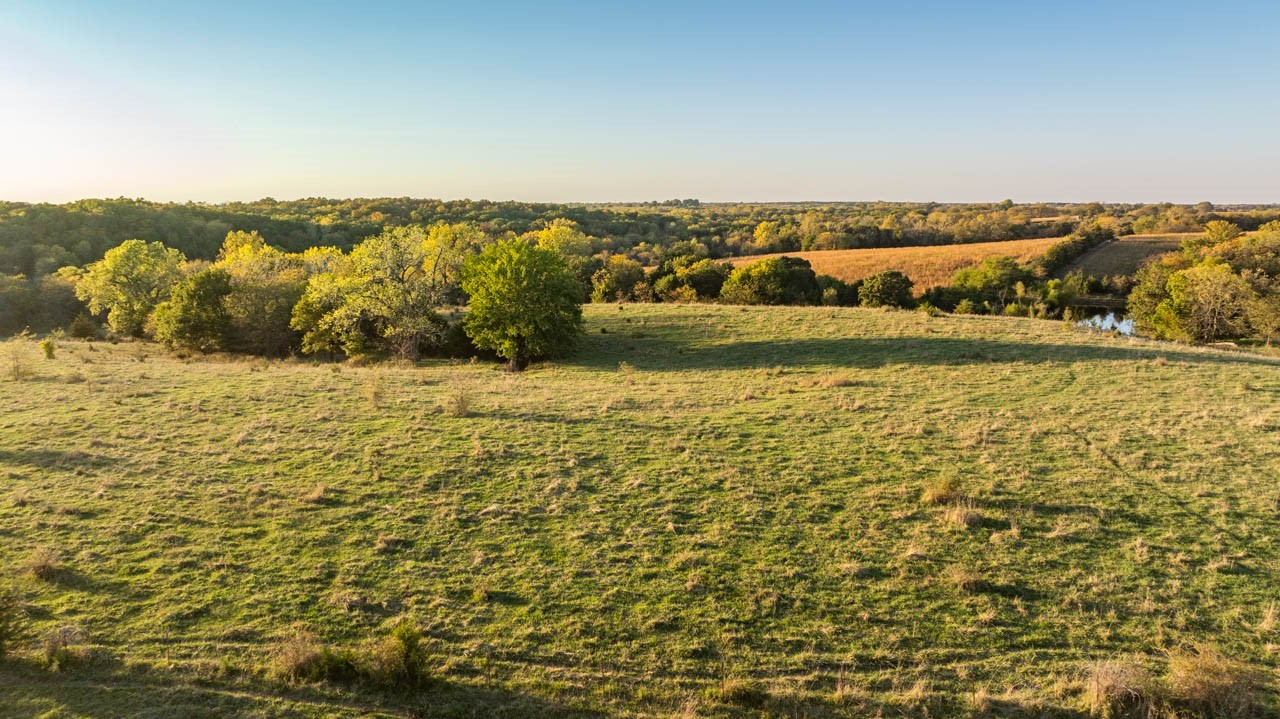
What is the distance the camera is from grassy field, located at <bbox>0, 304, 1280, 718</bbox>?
22.2ft

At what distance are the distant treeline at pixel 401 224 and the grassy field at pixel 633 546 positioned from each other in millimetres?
48609

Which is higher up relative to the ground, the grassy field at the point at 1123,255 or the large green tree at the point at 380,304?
the grassy field at the point at 1123,255

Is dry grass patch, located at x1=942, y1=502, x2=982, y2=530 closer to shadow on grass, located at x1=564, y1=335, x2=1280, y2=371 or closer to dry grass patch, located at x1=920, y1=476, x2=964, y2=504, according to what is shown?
dry grass patch, located at x1=920, y1=476, x2=964, y2=504

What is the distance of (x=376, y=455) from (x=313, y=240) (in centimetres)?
8850

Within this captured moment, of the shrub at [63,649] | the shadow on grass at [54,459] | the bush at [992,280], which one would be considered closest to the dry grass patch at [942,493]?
the shrub at [63,649]

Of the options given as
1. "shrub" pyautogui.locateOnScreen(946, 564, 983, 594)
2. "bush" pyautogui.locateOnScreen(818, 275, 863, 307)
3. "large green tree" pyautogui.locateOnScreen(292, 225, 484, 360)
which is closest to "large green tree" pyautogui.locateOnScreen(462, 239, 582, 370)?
"large green tree" pyautogui.locateOnScreen(292, 225, 484, 360)

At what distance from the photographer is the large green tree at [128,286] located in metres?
42.2

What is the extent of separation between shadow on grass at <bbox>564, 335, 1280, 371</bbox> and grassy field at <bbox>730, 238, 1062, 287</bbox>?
1628 inches

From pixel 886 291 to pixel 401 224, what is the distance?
90.1 m

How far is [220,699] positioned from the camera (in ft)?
20.4

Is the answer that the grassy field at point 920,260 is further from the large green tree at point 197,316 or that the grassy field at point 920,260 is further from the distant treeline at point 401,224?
the large green tree at point 197,316

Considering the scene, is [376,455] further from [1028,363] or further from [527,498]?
[1028,363]

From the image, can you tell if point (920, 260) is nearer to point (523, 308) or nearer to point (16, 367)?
point (523, 308)

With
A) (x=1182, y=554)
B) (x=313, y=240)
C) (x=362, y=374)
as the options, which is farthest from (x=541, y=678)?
(x=313, y=240)
